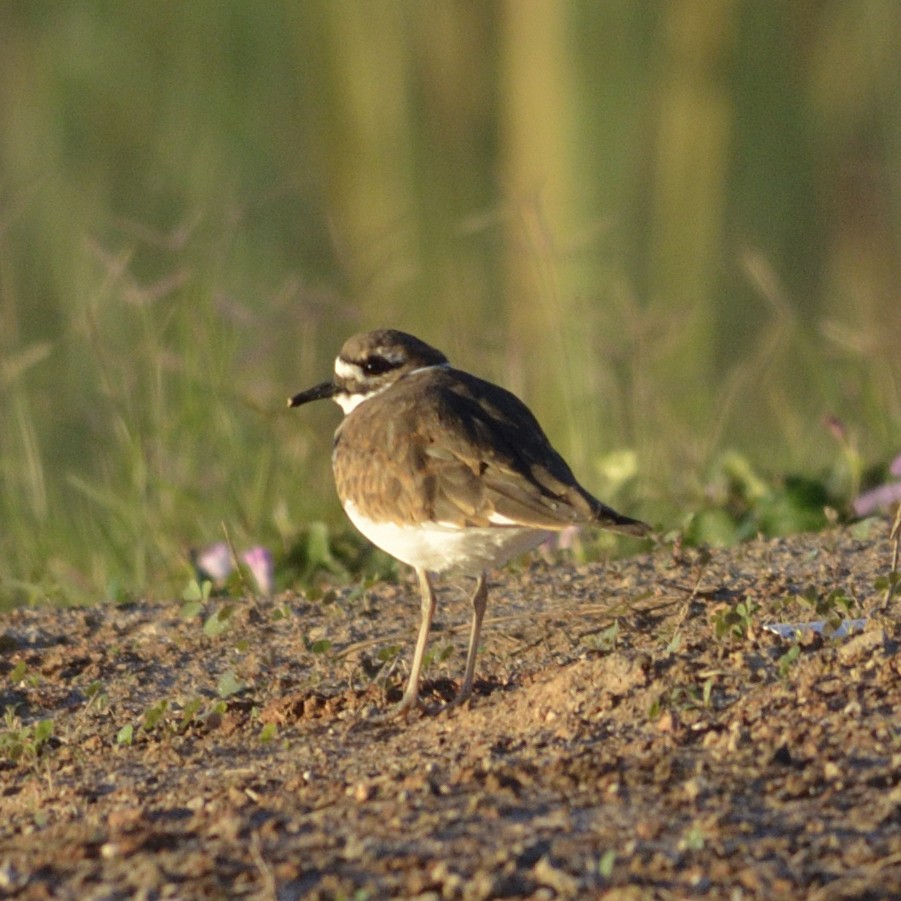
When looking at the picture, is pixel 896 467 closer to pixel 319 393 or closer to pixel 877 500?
pixel 877 500

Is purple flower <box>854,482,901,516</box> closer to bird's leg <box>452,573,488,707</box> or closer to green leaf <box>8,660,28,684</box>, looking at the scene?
bird's leg <box>452,573,488,707</box>

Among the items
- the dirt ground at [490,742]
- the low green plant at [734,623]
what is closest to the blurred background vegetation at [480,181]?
the dirt ground at [490,742]

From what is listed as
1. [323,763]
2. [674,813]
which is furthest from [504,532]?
[674,813]

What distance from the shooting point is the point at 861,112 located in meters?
10.9

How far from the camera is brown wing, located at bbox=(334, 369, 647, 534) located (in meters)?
4.29

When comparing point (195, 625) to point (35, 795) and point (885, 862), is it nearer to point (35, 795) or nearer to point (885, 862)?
point (35, 795)

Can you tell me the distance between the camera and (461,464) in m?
4.46

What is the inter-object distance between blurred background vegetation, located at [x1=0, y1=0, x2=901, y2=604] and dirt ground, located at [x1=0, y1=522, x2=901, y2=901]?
2.30 metres

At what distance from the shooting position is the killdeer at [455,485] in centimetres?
431

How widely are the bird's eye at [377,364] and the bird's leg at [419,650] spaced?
858 mm

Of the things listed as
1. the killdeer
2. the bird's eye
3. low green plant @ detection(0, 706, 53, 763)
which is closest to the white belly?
the killdeer

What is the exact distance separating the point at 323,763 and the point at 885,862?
1.36 meters

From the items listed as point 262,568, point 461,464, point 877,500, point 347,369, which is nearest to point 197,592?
point 262,568

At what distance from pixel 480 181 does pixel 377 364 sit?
607cm
